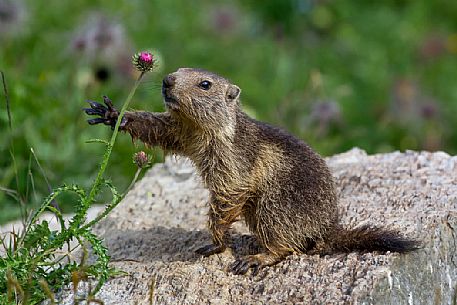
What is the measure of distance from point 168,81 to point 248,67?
18.7 ft

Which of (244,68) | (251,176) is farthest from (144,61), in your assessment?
(244,68)

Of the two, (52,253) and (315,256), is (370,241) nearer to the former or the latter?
(315,256)

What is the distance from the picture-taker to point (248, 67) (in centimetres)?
1000

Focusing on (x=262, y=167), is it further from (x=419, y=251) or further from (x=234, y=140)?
(x=419, y=251)

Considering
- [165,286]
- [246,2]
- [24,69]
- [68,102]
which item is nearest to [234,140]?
[165,286]

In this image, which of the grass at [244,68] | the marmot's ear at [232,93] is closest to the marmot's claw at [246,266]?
the marmot's ear at [232,93]

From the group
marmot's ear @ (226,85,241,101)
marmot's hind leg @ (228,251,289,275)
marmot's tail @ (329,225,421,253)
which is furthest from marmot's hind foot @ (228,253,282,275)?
marmot's ear @ (226,85,241,101)

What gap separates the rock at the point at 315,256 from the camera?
4023mm

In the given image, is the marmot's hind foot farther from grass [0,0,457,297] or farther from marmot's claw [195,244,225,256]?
grass [0,0,457,297]

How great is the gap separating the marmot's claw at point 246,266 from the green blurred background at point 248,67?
89.7 inches

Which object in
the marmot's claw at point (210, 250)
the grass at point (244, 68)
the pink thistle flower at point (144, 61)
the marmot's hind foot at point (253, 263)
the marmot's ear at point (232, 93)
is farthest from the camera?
the grass at point (244, 68)

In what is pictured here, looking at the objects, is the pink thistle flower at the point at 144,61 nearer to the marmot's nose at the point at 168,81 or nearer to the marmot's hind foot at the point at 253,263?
the marmot's nose at the point at 168,81

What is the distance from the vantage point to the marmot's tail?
13.6 ft

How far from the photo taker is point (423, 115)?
9.55m
